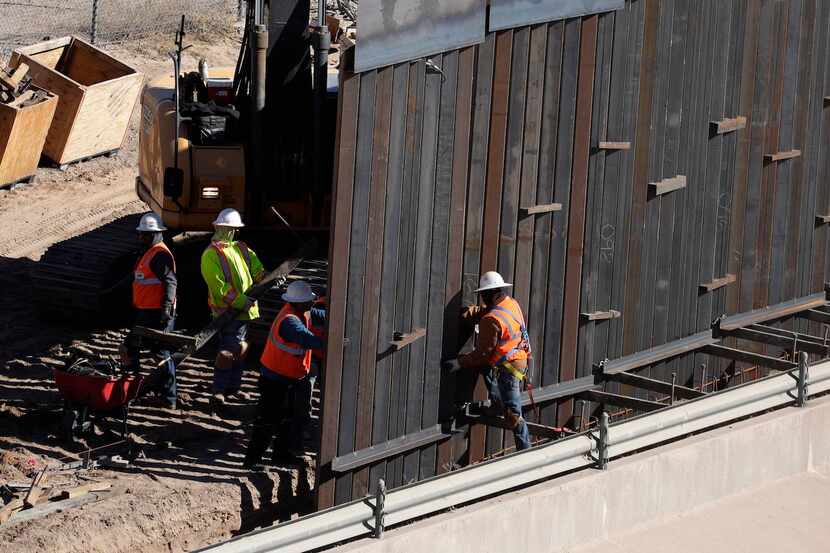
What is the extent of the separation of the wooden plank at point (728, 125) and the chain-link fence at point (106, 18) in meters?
15.7

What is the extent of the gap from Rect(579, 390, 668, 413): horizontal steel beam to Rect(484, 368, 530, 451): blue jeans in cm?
96

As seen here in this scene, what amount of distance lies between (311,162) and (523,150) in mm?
3848

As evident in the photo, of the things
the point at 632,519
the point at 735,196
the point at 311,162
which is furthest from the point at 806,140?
the point at 632,519

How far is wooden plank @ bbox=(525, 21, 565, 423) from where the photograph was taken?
10.8 metres

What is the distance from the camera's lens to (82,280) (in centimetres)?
1551

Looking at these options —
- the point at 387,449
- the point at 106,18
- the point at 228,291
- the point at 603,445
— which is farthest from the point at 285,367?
the point at 106,18

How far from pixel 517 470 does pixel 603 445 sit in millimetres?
731

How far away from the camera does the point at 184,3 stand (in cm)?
2955

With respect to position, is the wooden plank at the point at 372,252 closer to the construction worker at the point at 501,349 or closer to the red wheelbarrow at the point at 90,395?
the construction worker at the point at 501,349

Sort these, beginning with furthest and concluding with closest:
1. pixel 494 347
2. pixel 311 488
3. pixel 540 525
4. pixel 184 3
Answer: pixel 184 3 < pixel 311 488 < pixel 494 347 < pixel 540 525

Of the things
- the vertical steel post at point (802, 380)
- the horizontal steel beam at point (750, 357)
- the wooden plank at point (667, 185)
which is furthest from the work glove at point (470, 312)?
the horizontal steel beam at point (750, 357)

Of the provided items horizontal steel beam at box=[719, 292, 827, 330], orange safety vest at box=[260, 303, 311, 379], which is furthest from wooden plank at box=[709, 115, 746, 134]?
orange safety vest at box=[260, 303, 311, 379]

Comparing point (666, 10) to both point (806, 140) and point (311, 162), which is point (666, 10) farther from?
point (311, 162)

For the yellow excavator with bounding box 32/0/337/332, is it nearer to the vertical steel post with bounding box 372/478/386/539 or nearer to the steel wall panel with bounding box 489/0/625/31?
the steel wall panel with bounding box 489/0/625/31
